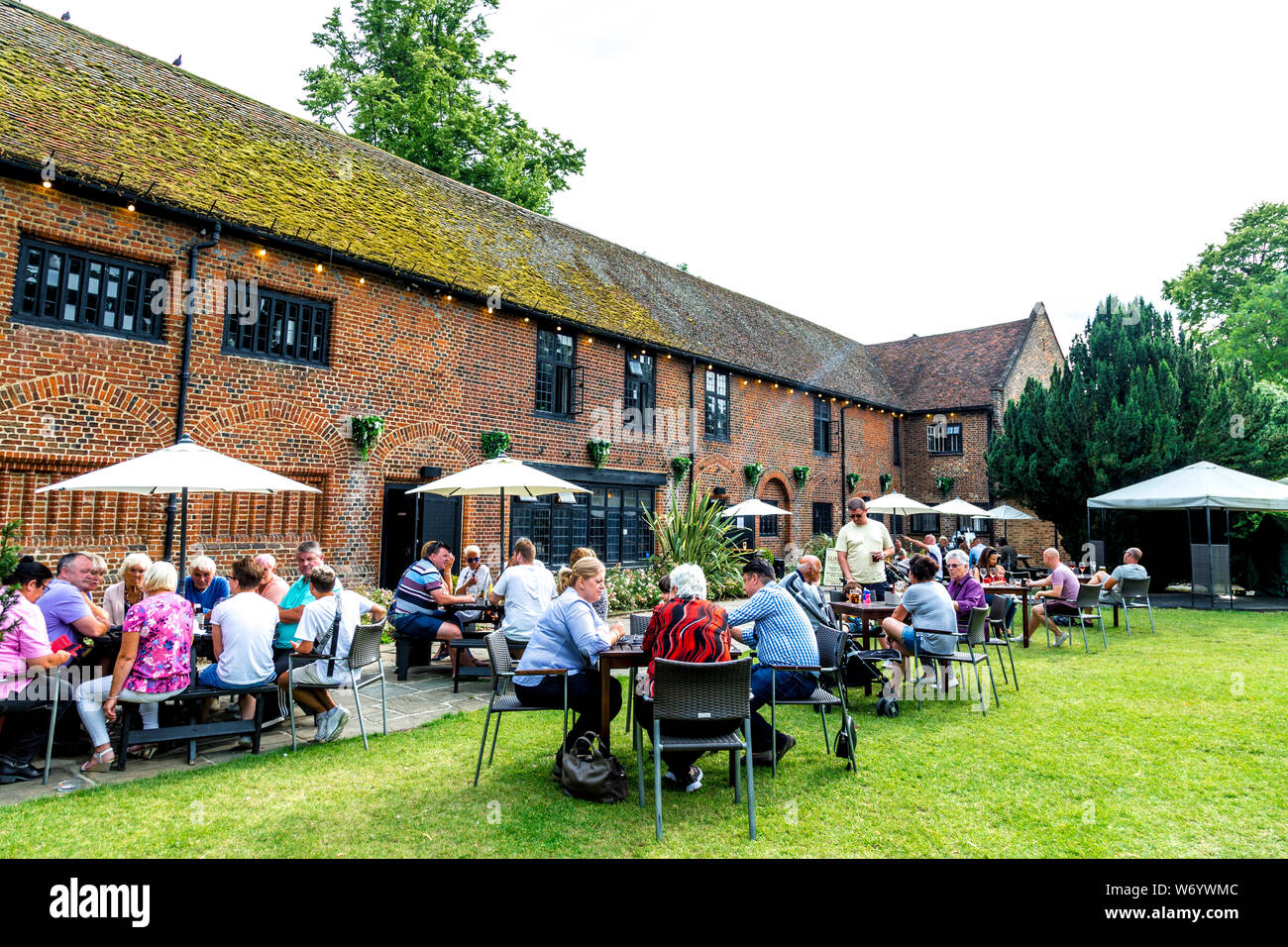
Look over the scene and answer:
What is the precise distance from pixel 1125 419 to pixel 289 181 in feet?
63.0

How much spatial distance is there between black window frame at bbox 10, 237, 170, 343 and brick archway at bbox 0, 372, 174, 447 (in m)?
0.65

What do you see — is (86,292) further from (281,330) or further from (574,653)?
(574,653)

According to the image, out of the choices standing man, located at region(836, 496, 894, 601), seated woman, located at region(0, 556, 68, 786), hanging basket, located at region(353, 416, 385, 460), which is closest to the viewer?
seated woman, located at region(0, 556, 68, 786)

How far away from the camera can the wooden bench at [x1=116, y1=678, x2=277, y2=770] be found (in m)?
4.90

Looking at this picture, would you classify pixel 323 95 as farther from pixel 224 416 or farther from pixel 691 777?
pixel 691 777

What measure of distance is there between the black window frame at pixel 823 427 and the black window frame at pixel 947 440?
6284 millimetres

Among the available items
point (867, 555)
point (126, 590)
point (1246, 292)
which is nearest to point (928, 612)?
point (867, 555)

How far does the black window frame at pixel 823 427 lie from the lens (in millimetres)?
23781

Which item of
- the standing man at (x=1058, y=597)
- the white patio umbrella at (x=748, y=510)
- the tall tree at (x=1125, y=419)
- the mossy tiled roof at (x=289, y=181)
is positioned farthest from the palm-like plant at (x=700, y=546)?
the tall tree at (x=1125, y=419)

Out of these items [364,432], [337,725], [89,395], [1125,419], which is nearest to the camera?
[337,725]

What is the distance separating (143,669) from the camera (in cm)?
495

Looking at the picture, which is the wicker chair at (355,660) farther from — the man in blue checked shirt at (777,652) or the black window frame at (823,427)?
the black window frame at (823,427)

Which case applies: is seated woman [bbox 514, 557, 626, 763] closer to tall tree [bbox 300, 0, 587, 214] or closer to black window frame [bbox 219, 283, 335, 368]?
black window frame [bbox 219, 283, 335, 368]

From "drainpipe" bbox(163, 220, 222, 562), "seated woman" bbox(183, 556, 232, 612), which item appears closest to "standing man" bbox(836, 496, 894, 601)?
"seated woman" bbox(183, 556, 232, 612)
